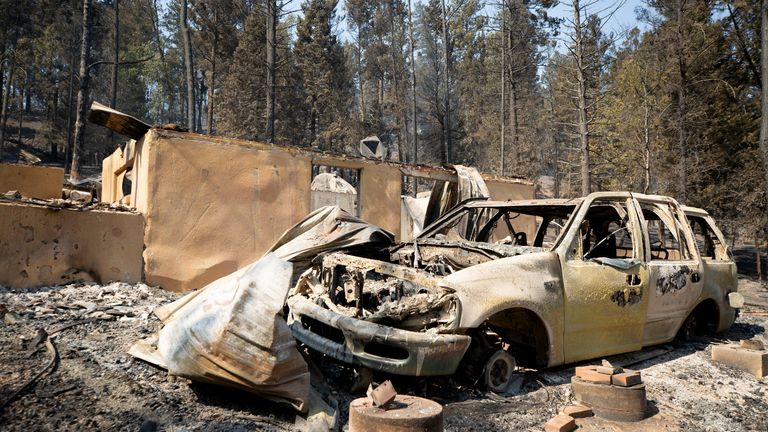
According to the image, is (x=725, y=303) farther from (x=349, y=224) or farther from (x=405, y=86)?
(x=405, y=86)

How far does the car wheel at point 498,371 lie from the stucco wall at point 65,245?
573 cm

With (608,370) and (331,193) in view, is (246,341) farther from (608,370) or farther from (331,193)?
(331,193)

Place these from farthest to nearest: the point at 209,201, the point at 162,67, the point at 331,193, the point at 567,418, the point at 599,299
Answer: the point at 162,67 → the point at 331,193 → the point at 209,201 → the point at 599,299 → the point at 567,418

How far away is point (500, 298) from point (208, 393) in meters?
2.21

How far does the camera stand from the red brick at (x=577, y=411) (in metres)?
3.36

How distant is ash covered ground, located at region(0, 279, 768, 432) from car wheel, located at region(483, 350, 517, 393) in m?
0.12

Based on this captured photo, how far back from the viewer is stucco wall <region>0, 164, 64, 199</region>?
29.7 ft

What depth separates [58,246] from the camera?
20.9 ft

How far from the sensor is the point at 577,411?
11.1 ft

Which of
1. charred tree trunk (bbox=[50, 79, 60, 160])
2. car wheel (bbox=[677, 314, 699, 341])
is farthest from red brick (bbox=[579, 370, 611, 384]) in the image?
charred tree trunk (bbox=[50, 79, 60, 160])

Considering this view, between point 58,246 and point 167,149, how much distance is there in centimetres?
211

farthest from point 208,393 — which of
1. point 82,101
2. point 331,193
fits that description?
point 82,101

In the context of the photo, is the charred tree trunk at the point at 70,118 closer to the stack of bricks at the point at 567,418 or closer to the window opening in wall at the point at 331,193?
the window opening in wall at the point at 331,193

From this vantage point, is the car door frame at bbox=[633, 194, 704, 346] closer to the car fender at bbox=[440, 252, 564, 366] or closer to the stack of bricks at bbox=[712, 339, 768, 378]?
the stack of bricks at bbox=[712, 339, 768, 378]
